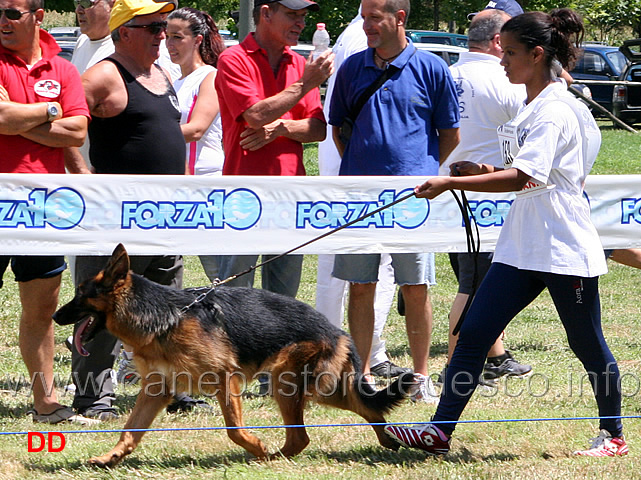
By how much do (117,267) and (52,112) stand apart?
103 cm

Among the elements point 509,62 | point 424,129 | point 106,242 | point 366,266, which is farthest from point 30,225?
point 509,62

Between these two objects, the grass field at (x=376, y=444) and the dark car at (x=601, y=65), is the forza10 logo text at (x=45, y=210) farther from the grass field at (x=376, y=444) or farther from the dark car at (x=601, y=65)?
the dark car at (x=601, y=65)

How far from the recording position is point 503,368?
20.8 feet

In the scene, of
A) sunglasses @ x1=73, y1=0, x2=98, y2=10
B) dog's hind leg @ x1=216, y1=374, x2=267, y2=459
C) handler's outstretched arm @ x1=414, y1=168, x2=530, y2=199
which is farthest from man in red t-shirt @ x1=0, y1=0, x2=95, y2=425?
handler's outstretched arm @ x1=414, y1=168, x2=530, y2=199

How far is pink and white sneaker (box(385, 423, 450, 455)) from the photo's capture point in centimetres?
441

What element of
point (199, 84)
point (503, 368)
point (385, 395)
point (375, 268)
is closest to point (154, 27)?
point (199, 84)

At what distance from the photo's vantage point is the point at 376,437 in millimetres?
4871

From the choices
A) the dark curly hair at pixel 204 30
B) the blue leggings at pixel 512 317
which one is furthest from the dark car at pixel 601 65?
the blue leggings at pixel 512 317

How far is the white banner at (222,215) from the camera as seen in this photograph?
5.22 metres

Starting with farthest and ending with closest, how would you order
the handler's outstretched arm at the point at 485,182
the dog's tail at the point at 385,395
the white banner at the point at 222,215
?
the white banner at the point at 222,215 → the dog's tail at the point at 385,395 → the handler's outstretched arm at the point at 485,182

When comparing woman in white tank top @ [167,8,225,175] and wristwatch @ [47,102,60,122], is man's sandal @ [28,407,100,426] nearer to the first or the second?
wristwatch @ [47,102,60,122]

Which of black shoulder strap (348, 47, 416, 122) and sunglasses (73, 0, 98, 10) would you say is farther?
sunglasses (73, 0, 98, 10)

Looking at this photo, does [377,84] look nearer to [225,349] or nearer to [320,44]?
[320,44]

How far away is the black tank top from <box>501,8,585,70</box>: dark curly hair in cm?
208
